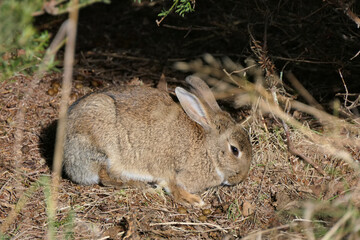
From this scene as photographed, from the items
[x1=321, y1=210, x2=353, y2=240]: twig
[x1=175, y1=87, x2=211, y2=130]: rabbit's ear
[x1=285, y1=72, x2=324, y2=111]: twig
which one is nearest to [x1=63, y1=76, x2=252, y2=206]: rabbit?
[x1=175, y1=87, x2=211, y2=130]: rabbit's ear

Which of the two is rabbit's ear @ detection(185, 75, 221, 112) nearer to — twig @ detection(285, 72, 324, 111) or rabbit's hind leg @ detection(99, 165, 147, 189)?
rabbit's hind leg @ detection(99, 165, 147, 189)

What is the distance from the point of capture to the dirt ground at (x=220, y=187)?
4.57 meters

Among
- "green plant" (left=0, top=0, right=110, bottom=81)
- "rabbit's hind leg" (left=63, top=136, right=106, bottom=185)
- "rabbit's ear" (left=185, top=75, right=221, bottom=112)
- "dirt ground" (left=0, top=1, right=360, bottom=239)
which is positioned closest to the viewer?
"green plant" (left=0, top=0, right=110, bottom=81)

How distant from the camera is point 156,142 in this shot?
5176 mm

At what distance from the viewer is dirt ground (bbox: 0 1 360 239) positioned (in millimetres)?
4574

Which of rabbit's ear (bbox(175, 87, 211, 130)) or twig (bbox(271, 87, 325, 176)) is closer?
rabbit's ear (bbox(175, 87, 211, 130))

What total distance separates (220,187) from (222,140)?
59cm

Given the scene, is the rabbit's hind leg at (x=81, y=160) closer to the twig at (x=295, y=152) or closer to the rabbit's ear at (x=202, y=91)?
the rabbit's ear at (x=202, y=91)

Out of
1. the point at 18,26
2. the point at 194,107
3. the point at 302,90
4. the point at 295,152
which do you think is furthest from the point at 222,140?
the point at 18,26

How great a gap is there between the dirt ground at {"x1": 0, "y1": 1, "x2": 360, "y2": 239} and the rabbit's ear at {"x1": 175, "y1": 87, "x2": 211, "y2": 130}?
0.79m

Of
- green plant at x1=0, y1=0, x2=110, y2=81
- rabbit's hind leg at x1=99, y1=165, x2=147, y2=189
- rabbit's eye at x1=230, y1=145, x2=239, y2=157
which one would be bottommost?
rabbit's hind leg at x1=99, y1=165, x2=147, y2=189

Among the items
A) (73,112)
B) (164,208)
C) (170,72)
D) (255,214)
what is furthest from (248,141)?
(170,72)

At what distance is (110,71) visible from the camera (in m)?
7.18

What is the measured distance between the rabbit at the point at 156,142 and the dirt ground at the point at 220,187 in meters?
0.20
